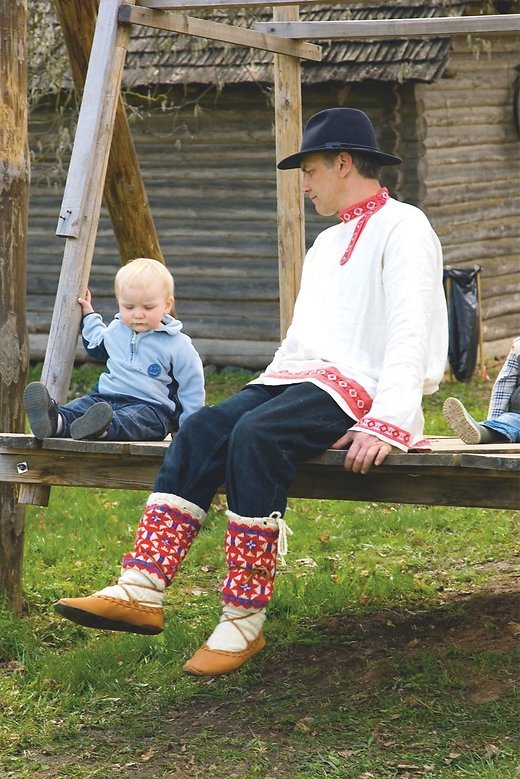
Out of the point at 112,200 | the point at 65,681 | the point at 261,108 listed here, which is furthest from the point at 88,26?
the point at 261,108

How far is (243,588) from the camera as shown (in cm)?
411

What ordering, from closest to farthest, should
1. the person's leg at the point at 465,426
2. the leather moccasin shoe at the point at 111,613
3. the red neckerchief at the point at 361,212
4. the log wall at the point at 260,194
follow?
the leather moccasin shoe at the point at 111,613 < the person's leg at the point at 465,426 < the red neckerchief at the point at 361,212 < the log wall at the point at 260,194

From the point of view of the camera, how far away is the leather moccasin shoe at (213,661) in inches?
159

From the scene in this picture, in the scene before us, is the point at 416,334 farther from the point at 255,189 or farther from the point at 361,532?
the point at 255,189

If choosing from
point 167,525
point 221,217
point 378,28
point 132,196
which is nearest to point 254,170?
point 221,217

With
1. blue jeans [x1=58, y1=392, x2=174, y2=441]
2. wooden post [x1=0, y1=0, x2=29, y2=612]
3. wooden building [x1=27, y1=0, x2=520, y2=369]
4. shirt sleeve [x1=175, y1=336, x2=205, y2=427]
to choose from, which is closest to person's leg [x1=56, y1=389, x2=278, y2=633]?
blue jeans [x1=58, y1=392, x2=174, y2=441]

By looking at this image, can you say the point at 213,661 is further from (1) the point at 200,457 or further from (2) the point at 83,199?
(2) the point at 83,199

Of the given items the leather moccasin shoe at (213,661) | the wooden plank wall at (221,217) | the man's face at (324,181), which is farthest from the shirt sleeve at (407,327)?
the wooden plank wall at (221,217)

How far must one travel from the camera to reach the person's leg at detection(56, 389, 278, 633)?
404cm

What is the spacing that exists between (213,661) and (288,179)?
2713 mm

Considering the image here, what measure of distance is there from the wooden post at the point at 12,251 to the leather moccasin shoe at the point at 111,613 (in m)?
1.64

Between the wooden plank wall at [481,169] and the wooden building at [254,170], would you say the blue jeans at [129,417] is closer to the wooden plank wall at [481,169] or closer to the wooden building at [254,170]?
the wooden building at [254,170]

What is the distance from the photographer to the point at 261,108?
1337 cm

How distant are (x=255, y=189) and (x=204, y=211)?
0.65 metres
